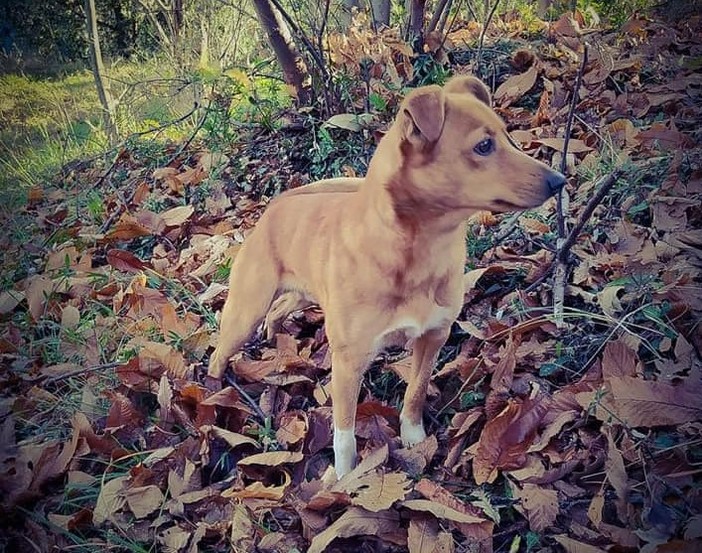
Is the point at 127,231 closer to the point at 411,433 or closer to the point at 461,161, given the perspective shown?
the point at 411,433

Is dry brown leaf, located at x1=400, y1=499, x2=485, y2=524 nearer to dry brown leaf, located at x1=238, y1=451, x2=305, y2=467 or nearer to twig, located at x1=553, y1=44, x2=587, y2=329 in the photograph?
dry brown leaf, located at x1=238, y1=451, x2=305, y2=467

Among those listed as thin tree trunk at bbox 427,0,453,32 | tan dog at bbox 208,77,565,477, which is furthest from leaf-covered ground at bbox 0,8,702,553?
tan dog at bbox 208,77,565,477

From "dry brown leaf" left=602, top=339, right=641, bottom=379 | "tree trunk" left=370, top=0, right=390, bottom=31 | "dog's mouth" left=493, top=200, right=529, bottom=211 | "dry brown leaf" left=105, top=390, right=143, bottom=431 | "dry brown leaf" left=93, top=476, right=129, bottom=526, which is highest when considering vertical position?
"tree trunk" left=370, top=0, right=390, bottom=31

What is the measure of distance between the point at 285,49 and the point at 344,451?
237 cm

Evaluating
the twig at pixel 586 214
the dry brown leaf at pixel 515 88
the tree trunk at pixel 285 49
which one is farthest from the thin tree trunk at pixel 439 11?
the twig at pixel 586 214

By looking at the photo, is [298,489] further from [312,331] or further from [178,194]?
[178,194]

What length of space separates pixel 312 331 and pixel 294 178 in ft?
3.44

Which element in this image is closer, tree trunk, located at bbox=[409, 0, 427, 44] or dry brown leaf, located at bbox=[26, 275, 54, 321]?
dry brown leaf, located at bbox=[26, 275, 54, 321]

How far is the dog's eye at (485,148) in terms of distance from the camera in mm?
1296

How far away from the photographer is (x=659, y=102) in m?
2.42

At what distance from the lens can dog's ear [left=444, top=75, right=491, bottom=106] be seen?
4.74 feet

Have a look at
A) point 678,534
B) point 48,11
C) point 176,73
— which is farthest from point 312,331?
point 678,534

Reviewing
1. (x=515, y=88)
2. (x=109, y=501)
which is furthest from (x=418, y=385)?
(x=515, y=88)

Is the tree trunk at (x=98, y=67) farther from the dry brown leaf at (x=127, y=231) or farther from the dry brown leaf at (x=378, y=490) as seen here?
the dry brown leaf at (x=378, y=490)
